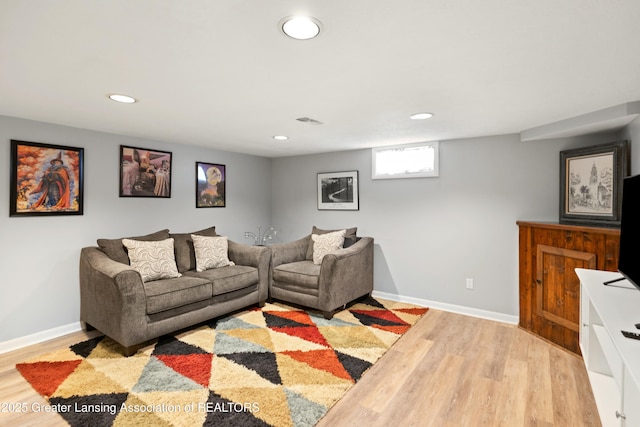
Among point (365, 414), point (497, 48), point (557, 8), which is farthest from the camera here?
point (365, 414)

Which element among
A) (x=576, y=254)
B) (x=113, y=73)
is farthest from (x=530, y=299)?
(x=113, y=73)

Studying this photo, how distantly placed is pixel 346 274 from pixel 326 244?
580 mm

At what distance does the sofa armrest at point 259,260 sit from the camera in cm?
393

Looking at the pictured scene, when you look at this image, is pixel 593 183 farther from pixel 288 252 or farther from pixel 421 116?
pixel 288 252

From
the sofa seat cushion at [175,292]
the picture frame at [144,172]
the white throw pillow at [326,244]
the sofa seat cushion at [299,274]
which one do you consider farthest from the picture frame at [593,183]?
the picture frame at [144,172]

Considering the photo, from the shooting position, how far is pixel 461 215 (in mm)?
3824

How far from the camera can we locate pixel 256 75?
6.28 ft

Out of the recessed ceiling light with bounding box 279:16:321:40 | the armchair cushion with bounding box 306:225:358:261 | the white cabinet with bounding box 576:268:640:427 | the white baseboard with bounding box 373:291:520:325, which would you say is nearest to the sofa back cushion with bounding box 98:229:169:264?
the armchair cushion with bounding box 306:225:358:261

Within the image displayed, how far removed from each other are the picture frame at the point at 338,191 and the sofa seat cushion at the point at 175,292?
7.31ft

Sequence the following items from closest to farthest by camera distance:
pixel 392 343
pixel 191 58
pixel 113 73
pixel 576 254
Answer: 1. pixel 191 58
2. pixel 113 73
3. pixel 576 254
4. pixel 392 343

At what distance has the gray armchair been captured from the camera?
3.54 meters

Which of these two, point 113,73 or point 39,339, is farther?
point 39,339

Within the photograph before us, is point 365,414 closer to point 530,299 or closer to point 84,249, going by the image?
point 530,299

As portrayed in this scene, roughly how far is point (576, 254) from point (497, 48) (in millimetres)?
2106
